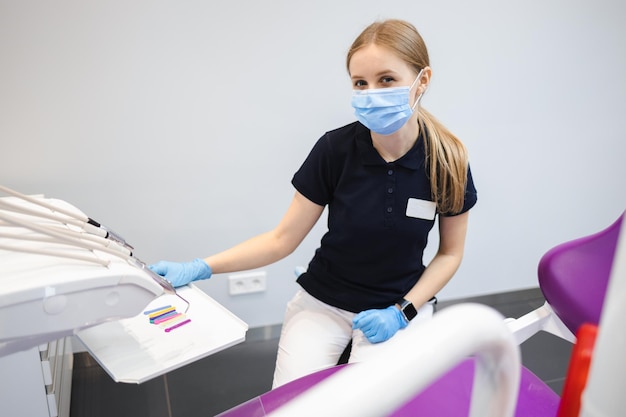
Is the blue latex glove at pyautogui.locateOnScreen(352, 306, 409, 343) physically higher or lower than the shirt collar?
lower

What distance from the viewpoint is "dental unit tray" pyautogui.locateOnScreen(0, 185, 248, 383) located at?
0.78 meters

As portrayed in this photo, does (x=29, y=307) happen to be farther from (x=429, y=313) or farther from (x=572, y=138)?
(x=572, y=138)

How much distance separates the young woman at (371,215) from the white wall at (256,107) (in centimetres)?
63


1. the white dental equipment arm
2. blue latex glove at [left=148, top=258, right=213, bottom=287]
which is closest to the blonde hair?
blue latex glove at [left=148, top=258, right=213, bottom=287]

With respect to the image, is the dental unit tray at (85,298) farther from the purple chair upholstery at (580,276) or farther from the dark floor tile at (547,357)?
the dark floor tile at (547,357)

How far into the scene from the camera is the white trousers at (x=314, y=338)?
1387 mm

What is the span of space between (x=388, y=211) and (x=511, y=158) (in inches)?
52.0

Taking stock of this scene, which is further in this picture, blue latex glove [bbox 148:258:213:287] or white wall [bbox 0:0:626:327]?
white wall [bbox 0:0:626:327]

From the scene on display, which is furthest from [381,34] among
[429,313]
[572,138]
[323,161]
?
[572,138]

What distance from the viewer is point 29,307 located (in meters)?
0.77

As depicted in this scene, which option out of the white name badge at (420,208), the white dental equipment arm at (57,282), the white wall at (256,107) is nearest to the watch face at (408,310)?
the white name badge at (420,208)

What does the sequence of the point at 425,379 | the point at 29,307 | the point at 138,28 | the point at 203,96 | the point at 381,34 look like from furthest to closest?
the point at 203,96 < the point at 138,28 < the point at 381,34 < the point at 29,307 < the point at 425,379

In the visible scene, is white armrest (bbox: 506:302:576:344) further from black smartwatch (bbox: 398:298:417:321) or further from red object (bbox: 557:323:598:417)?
red object (bbox: 557:323:598:417)

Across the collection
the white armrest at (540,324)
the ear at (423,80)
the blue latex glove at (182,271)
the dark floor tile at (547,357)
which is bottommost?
the dark floor tile at (547,357)
